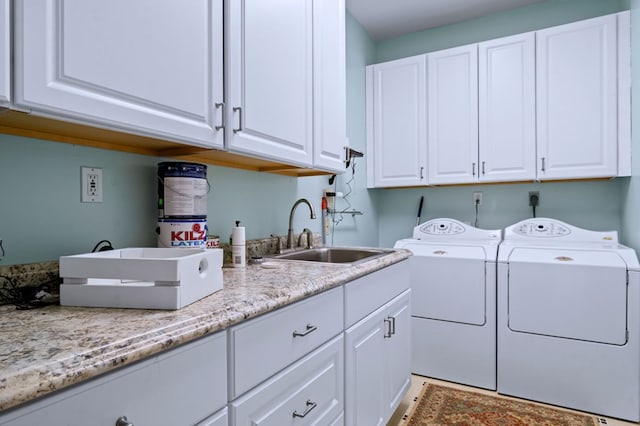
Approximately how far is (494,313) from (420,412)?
2.61 ft

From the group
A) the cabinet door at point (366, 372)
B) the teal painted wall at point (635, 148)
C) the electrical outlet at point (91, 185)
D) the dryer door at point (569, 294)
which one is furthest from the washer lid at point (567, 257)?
the electrical outlet at point (91, 185)

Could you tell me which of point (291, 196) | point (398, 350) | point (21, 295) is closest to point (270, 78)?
point (291, 196)

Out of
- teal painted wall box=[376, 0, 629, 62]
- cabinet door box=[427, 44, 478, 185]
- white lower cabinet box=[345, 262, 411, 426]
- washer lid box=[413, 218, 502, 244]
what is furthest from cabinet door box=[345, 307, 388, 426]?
teal painted wall box=[376, 0, 629, 62]

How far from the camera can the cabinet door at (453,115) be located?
2836mm

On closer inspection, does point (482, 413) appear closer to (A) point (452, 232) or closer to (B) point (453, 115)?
(A) point (452, 232)

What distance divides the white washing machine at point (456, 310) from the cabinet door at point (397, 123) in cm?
70

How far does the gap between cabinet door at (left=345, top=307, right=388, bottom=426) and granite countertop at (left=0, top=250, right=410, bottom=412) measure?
1.59 feet

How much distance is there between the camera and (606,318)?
212cm

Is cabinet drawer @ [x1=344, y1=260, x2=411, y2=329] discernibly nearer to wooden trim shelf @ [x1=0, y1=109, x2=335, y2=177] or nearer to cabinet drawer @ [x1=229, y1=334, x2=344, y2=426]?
cabinet drawer @ [x1=229, y1=334, x2=344, y2=426]

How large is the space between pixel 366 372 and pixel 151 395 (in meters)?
1.10

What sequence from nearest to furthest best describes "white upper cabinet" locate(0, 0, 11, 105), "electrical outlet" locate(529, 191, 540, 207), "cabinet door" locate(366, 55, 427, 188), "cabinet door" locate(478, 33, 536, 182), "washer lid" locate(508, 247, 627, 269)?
"white upper cabinet" locate(0, 0, 11, 105), "washer lid" locate(508, 247, 627, 269), "cabinet door" locate(478, 33, 536, 182), "electrical outlet" locate(529, 191, 540, 207), "cabinet door" locate(366, 55, 427, 188)

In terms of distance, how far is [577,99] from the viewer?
251cm

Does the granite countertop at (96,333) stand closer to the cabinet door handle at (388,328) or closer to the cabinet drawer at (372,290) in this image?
the cabinet drawer at (372,290)

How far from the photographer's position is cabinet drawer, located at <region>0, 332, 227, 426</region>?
1.77 ft
